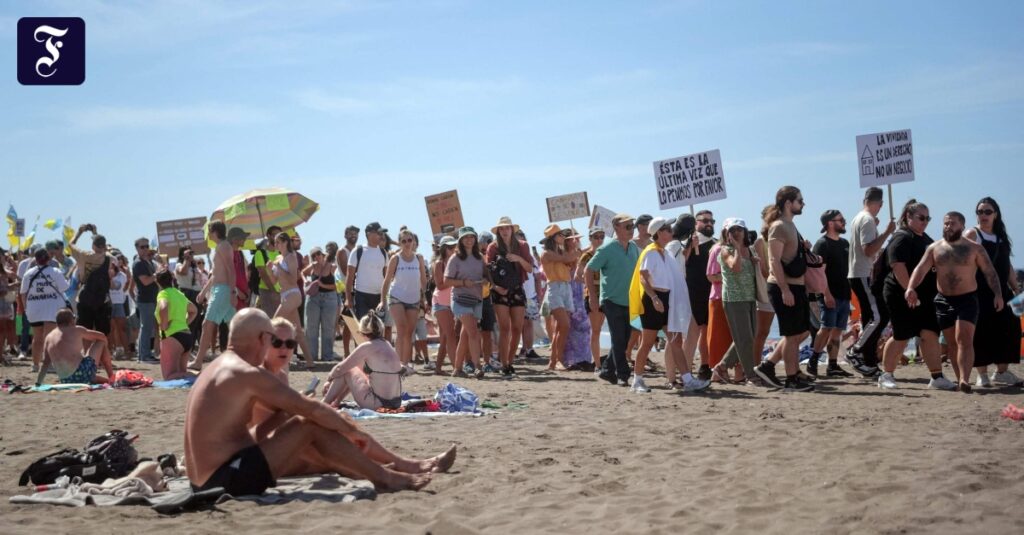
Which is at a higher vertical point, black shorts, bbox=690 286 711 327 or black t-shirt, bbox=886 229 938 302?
black t-shirt, bbox=886 229 938 302

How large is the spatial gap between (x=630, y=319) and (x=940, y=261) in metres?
3.39

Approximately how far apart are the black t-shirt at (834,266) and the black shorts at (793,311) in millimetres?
1366

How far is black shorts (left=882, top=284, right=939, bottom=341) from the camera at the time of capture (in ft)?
37.5

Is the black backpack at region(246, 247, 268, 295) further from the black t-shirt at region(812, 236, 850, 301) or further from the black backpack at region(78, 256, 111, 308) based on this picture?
the black t-shirt at region(812, 236, 850, 301)

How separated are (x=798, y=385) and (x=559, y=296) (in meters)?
4.21

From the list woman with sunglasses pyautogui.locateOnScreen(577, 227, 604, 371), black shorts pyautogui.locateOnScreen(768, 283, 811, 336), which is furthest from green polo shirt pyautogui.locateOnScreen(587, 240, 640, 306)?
black shorts pyautogui.locateOnScreen(768, 283, 811, 336)

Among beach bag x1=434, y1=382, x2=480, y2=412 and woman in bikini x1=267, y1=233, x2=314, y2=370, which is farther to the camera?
woman in bikini x1=267, y1=233, x2=314, y2=370

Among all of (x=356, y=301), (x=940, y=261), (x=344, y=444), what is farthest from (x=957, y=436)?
(x=356, y=301)

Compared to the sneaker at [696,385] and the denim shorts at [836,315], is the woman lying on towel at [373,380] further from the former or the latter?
the denim shorts at [836,315]

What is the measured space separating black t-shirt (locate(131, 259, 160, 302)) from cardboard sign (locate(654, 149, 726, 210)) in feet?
27.9

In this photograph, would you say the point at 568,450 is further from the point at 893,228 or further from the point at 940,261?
the point at 893,228

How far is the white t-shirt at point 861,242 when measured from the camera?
42.7ft

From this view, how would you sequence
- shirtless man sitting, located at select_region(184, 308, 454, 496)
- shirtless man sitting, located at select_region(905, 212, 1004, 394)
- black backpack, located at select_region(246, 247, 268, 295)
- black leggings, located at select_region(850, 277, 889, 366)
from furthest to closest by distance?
black backpack, located at select_region(246, 247, 268, 295) < black leggings, located at select_region(850, 277, 889, 366) < shirtless man sitting, located at select_region(905, 212, 1004, 394) < shirtless man sitting, located at select_region(184, 308, 454, 496)

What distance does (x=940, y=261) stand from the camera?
1105cm
